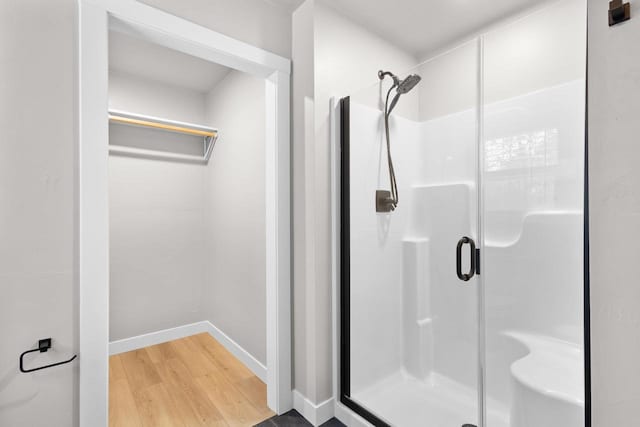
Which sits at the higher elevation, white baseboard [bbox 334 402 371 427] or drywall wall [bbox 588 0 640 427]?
drywall wall [bbox 588 0 640 427]

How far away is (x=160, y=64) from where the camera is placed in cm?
259

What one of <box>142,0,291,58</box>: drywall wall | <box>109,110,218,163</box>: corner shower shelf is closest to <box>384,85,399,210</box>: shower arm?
<box>142,0,291,58</box>: drywall wall

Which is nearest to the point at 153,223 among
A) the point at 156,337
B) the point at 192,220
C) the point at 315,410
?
the point at 192,220

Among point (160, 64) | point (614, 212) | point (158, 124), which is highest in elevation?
point (160, 64)

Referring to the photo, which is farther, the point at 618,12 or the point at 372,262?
the point at 372,262

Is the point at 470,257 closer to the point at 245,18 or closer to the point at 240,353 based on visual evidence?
the point at 245,18

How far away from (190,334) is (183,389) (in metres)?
0.98

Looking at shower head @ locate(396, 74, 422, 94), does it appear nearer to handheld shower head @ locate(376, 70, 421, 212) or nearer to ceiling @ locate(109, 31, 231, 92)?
handheld shower head @ locate(376, 70, 421, 212)

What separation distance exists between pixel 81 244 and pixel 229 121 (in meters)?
1.82

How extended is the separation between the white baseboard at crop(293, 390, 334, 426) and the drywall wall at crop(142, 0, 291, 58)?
2.10m

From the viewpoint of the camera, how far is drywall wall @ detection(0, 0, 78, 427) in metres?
1.13

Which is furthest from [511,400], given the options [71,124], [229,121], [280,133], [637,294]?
[229,121]

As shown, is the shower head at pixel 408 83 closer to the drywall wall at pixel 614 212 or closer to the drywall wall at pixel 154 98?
the drywall wall at pixel 614 212

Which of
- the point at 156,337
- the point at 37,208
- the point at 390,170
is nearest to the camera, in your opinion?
the point at 37,208
